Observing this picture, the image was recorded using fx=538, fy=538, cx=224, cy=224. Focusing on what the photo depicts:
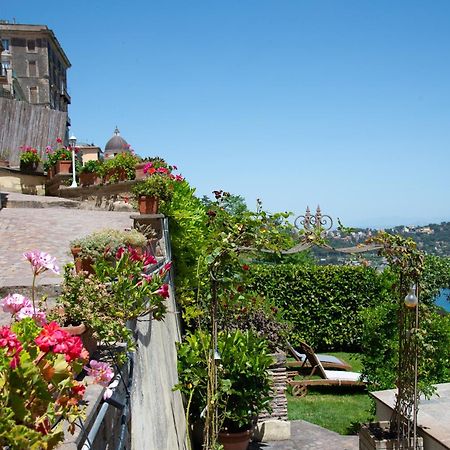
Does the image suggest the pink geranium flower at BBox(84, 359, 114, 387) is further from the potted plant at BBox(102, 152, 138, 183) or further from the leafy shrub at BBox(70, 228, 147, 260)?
the potted plant at BBox(102, 152, 138, 183)

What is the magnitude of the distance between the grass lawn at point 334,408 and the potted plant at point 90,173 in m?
7.70

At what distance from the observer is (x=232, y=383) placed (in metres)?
7.38

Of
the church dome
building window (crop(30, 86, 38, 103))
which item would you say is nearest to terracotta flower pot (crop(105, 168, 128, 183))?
the church dome

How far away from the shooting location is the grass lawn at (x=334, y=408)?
9.72 meters

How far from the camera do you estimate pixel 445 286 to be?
1417 centimetres

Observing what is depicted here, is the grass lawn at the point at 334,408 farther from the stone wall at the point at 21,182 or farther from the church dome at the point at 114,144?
the church dome at the point at 114,144

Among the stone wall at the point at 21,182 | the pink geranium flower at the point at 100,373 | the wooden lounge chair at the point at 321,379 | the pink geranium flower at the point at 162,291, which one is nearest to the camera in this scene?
the pink geranium flower at the point at 100,373

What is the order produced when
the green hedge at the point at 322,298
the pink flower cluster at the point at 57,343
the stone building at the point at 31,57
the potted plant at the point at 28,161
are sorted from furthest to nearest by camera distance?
the stone building at the point at 31,57 → the potted plant at the point at 28,161 → the green hedge at the point at 322,298 → the pink flower cluster at the point at 57,343

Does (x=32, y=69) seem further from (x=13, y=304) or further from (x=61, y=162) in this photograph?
(x=13, y=304)

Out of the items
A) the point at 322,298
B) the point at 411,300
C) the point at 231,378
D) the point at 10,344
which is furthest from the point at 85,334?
the point at 322,298

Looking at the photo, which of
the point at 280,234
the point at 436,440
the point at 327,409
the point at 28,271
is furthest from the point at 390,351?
the point at 28,271

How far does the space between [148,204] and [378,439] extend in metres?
4.64

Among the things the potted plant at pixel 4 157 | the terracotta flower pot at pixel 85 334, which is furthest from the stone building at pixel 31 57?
the terracotta flower pot at pixel 85 334

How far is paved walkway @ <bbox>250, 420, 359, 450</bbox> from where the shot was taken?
835 cm
